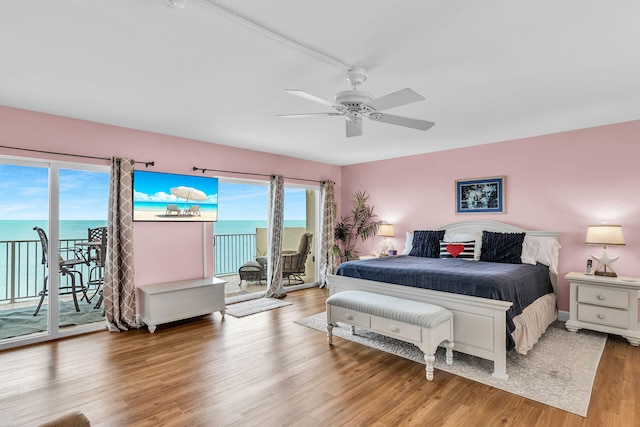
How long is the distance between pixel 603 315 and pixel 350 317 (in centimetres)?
288

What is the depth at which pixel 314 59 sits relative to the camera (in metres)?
2.45

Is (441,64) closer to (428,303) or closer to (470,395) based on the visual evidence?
(428,303)

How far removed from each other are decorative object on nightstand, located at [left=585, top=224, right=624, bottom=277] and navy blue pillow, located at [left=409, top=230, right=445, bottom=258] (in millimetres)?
1869

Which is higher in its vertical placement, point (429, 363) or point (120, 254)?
point (120, 254)

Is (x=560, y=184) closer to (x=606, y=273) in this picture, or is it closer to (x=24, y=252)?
(x=606, y=273)

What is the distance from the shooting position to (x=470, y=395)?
2.61 metres

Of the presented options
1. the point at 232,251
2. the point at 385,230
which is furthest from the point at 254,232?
the point at 385,230

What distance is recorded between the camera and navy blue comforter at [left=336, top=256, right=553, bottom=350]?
10.2 ft

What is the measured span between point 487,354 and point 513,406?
1.83 ft

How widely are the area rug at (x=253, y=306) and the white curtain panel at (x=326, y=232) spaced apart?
4.92 feet

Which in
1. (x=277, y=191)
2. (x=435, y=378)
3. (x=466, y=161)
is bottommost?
(x=435, y=378)

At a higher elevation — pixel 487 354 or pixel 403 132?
pixel 403 132

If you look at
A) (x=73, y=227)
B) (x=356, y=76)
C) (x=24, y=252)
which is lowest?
(x=24, y=252)

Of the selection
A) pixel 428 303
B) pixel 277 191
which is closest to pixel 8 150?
pixel 277 191
